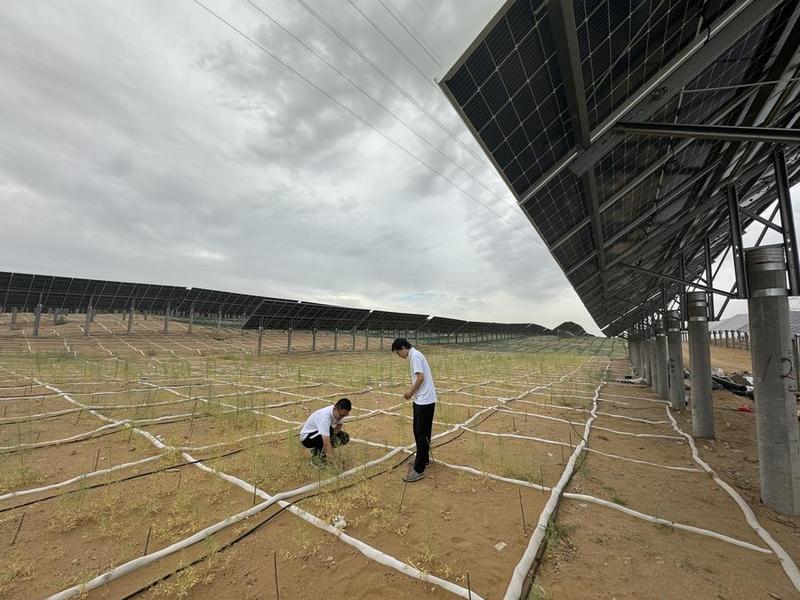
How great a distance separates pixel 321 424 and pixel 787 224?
19.9 ft

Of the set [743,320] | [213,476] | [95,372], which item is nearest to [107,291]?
[95,372]

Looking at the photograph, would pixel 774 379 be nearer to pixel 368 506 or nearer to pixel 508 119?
pixel 508 119

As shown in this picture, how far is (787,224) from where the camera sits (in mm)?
3635

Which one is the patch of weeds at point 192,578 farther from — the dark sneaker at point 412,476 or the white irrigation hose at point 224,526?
the dark sneaker at point 412,476

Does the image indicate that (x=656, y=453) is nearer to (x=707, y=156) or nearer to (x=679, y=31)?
(x=707, y=156)

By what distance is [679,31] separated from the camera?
3457mm

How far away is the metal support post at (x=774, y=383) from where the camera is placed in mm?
3531

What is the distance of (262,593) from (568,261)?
934 centimetres

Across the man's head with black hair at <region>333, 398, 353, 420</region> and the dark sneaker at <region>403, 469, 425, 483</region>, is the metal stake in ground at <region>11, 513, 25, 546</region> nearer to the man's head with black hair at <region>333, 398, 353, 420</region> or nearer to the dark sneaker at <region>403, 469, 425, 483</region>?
the man's head with black hair at <region>333, 398, 353, 420</region>

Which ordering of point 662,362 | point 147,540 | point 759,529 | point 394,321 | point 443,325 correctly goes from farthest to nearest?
point 443,325 < point 394,321 < point 662,362 < point 759,529 < point 147,540

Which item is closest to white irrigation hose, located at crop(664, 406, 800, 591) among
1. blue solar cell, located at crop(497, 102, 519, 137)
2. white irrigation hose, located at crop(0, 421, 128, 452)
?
blue solar cell, located at crop(497, 102, 519, 137)

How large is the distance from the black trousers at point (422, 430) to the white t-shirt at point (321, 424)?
3.95ft

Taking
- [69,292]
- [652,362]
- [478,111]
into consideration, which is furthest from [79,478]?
[69,292]

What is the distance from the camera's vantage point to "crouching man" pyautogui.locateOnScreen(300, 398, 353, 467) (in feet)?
14.2
